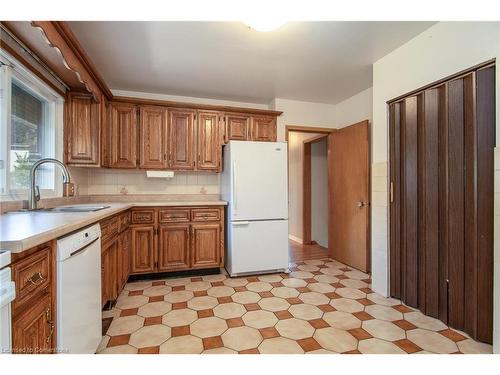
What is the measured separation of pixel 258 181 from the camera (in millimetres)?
2943

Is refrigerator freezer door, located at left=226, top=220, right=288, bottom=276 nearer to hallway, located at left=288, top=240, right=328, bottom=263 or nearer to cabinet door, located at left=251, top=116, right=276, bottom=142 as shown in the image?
hallway, located at left=288, top=240, right=328, bottom=263

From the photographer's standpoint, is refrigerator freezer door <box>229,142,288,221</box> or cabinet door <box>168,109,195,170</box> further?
cabinet door <box>168,109,195,170</box>

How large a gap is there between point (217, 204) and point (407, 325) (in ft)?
6.85

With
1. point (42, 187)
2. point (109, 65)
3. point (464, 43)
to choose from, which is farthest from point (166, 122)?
point (464, 43)

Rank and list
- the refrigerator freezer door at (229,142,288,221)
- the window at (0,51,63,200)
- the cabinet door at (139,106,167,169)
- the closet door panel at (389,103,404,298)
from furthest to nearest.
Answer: the cabinet door at (139,106,167,169)
the refrigerator freezer door at (229,142,288,221)
the closet door panel at (389,103,404,298)
the window at (0,51,63,200)

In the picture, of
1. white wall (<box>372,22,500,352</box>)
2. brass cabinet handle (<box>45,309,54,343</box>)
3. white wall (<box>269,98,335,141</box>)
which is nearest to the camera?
brass cabinet handle (<box>45,309,54,343</box>)

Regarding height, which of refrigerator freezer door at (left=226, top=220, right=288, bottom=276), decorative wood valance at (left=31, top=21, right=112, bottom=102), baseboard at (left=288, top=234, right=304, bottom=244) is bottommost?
baseboard at (left=288, top=234, right=304, bottom=244)

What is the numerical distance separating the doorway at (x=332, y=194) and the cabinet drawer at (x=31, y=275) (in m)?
3.00

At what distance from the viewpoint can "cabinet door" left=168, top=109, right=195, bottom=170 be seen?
311cm

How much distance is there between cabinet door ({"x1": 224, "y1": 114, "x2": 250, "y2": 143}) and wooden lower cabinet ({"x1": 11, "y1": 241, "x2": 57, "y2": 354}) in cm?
251

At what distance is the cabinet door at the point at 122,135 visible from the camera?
9.57ft

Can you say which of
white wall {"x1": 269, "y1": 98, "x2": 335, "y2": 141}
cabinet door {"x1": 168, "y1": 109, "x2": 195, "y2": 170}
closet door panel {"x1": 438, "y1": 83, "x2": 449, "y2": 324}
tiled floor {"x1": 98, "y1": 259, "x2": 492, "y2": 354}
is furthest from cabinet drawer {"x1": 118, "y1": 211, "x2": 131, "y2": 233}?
closet door panel {"x1": 438, "y1": 83, "x2": 449, "y2": 324}
